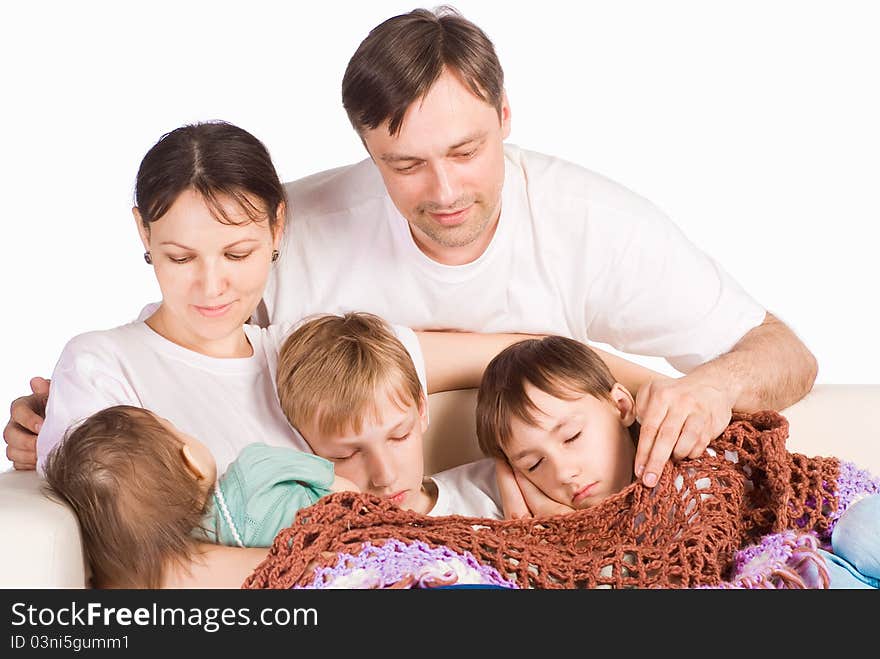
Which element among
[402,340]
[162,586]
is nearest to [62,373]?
[162,586]

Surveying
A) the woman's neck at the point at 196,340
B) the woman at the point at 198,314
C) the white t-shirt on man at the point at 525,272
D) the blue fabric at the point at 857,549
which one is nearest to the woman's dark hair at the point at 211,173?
the woman at the point at 198,314

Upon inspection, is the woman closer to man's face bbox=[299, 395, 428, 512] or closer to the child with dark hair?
man's face bbox=[299, 395, 428, 512]

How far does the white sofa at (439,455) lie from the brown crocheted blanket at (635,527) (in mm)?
270

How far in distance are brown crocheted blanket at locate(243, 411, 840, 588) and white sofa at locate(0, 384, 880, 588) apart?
270 mm

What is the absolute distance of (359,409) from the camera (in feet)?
6.47

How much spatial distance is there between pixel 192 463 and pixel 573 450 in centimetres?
63

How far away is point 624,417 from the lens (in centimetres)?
206

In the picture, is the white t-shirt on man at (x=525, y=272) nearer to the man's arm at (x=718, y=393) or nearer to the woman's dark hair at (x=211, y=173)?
the man's arm at (x=718, y=393)

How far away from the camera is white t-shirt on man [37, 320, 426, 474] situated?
190cm

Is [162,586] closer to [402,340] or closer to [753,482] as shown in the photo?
[402,340]

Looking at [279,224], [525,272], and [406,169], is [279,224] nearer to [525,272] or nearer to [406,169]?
[406,169]

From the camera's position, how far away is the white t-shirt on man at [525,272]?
7.61 feet

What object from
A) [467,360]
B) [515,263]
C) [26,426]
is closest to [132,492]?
[26,426]

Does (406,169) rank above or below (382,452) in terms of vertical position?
above
